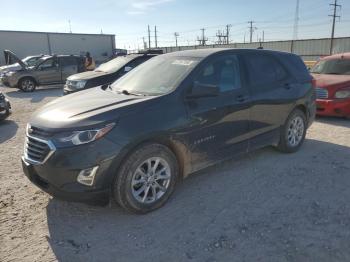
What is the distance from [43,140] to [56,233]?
3.07 ft

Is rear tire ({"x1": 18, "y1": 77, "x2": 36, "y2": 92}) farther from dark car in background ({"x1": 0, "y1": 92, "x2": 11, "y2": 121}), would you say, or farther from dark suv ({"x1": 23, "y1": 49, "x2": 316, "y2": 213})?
dark suv ({"x1": 23, "y1": 49, "x2": 316, "y2": 213})

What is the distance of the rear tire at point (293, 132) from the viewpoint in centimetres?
550

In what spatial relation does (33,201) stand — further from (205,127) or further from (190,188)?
(205,127)

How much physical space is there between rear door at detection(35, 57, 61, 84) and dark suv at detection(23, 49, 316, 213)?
12800mm

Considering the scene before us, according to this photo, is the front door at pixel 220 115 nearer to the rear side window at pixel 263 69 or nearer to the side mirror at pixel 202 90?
the side mirror at pixel 202 90

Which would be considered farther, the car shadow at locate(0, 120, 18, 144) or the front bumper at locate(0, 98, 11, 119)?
the front bumper at locate(0, 98, 11, 119)

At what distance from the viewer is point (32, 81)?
1605 centimetres

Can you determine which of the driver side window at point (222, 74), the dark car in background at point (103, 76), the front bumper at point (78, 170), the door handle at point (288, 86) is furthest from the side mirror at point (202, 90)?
the dark car in background at point (103, 76)

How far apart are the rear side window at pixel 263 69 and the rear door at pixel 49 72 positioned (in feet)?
44.3

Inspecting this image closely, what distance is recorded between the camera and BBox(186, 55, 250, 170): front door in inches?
159

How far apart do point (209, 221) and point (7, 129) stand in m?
6.09

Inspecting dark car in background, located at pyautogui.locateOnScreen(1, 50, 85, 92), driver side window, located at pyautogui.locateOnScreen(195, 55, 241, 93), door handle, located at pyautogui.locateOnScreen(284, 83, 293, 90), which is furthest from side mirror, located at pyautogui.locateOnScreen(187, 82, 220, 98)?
dark car in background, located at pyautogui.locateOnScreen(1, 50, 85, 92)

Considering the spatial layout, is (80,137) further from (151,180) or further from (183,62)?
(183,62)

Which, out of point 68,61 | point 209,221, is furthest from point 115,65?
point 209,221
